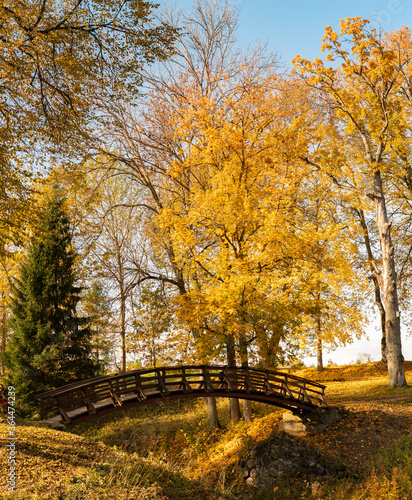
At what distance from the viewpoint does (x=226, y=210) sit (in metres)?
13.2

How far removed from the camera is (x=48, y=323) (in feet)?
59.7

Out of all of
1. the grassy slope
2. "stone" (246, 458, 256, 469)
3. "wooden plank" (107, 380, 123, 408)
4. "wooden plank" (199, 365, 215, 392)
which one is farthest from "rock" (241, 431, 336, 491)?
"wooden plank" (107, 380, 123, 408)

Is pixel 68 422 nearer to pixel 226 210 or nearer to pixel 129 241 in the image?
pixel 226 210

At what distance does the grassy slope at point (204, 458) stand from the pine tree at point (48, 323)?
3509mm

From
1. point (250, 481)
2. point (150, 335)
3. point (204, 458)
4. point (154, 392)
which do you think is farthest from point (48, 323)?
point (250, 481)

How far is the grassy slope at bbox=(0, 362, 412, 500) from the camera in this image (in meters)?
7.71

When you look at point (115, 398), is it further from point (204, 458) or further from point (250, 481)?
point (204, 458)

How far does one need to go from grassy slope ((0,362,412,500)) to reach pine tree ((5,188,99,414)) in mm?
3509

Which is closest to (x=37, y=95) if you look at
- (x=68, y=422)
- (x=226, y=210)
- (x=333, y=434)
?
(x=226, y=210)

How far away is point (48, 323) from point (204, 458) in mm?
9361

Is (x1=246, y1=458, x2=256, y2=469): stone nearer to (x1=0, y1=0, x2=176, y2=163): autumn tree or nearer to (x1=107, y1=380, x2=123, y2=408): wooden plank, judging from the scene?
(x1=107, y1=380, x2=123, y2=408): wooden plank

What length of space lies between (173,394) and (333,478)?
5044 mm

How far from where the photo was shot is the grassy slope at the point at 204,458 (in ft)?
25.3

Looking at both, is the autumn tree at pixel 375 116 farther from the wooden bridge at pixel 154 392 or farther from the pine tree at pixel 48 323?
the pine tree at pixel 48 323
